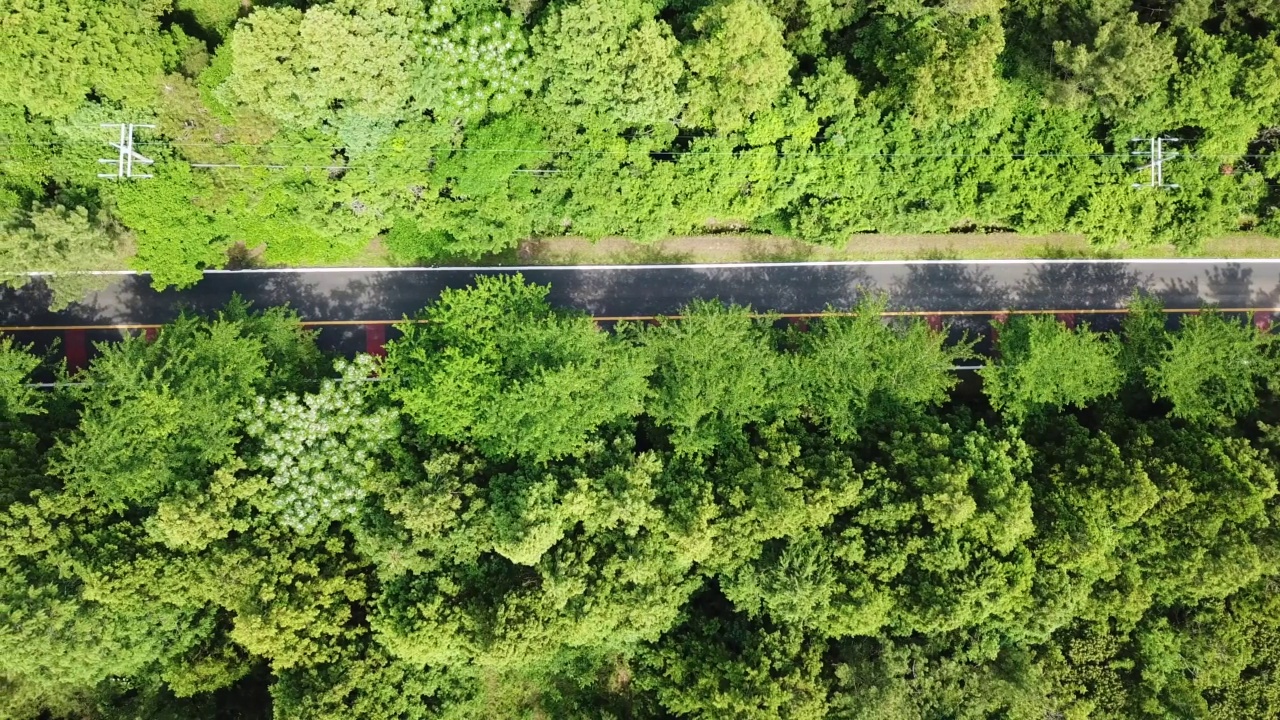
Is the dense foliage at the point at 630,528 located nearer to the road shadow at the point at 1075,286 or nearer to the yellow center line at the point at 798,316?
the yellow center line at the point at 798,316

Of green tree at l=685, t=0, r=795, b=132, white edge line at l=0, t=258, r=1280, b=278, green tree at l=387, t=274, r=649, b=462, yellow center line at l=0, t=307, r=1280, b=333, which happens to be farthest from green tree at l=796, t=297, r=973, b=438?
green tree at l=685, t=0, r=795, b=132

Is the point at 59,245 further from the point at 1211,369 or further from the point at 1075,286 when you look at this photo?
the point at 1211,369

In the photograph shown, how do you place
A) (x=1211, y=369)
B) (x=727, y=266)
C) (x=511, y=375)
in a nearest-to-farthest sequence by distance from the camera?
(x=511, y=375) → (x=1211, y=369) → (x=727, y=266)

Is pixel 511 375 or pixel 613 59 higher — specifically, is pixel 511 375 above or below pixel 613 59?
below

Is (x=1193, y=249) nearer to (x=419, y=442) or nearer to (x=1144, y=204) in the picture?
(x=1144, y=204)

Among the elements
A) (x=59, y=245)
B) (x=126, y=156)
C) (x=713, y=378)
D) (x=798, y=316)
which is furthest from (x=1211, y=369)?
(x=59, y=245)

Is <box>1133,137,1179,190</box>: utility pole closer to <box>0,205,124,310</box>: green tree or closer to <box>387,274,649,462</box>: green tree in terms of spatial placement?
<box>387,274,649,462</box>: green tree

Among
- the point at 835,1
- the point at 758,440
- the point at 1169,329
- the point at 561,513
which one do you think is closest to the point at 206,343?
the point at 561,513
